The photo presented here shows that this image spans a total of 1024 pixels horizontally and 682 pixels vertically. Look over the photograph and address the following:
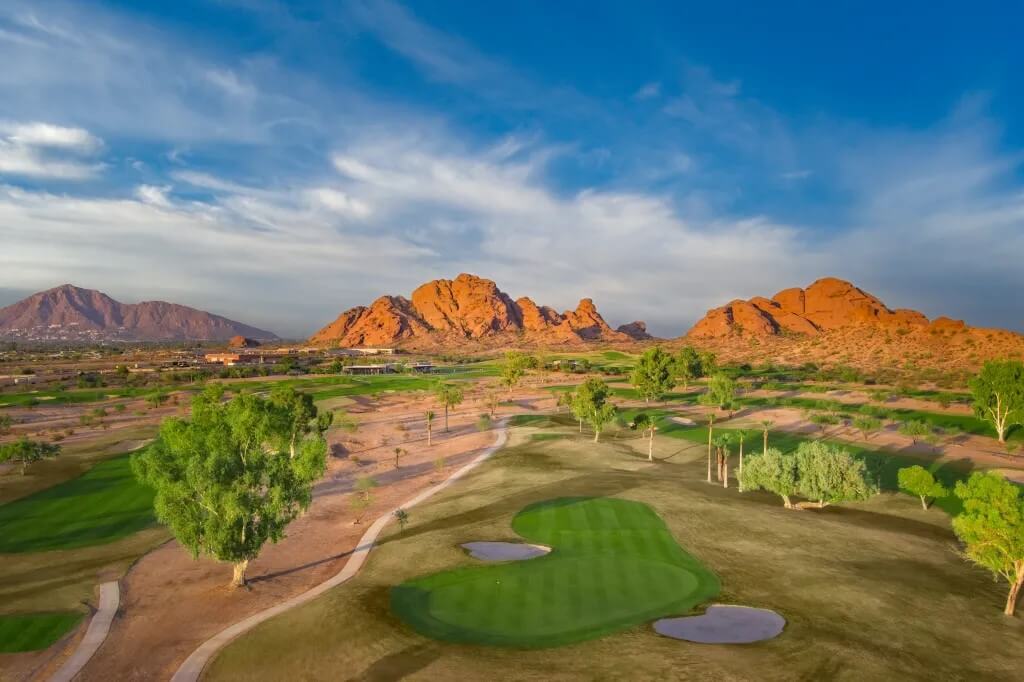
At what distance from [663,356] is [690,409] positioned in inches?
648

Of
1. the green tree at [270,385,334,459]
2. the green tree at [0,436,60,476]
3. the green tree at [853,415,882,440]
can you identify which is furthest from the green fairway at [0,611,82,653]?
the green tree at [853,415,882,440]

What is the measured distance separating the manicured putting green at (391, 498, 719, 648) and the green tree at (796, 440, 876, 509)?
46.9 feet

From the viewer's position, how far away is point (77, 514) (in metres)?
38.6

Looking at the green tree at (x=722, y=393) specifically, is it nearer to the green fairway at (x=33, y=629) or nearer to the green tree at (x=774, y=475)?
the green tree at (x=774, y=475)

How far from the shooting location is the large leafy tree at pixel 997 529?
74.3 feet

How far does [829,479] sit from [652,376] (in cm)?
5888

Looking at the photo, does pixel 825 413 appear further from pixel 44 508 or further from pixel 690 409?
pixel 44 508

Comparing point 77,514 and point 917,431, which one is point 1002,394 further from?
point 77,514

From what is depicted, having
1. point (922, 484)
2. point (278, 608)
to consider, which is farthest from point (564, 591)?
point (922, 484)

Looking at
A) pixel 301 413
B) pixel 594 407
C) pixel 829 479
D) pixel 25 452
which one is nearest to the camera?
pixel 829 479

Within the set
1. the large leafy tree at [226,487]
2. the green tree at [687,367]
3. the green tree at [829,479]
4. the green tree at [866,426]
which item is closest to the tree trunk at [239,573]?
the large leafy tree at [226,487]

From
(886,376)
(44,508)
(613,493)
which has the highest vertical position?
(886,376)

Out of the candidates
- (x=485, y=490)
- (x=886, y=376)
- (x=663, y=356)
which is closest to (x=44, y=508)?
(x=485, y=490)

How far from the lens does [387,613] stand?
22609 millimetres
